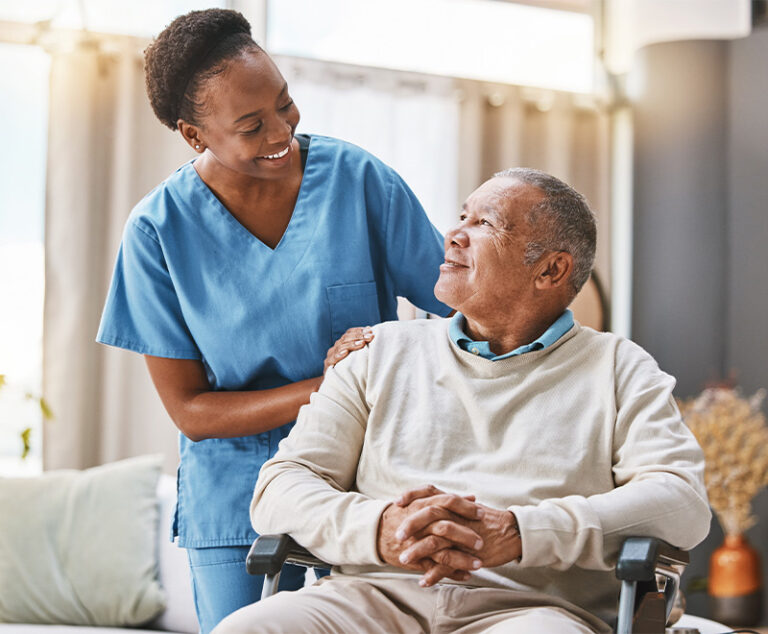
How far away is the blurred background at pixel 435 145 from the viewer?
141 inches

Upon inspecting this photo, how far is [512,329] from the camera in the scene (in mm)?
1673

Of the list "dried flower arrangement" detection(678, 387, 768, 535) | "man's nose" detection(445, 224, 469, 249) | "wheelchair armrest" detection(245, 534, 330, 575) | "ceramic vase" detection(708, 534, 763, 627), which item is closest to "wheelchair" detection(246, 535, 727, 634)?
"wheelchair armrest" detection(245, 534, 330, 575)

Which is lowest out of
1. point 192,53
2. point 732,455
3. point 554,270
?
point 732,455

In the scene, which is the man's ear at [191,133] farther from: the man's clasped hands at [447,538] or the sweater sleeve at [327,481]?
the man's clasped hands at [447,538]

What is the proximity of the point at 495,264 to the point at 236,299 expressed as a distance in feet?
1.58

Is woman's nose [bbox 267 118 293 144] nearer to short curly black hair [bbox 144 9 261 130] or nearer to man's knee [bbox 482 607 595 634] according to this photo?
short curly black hair [bbox 144 9 261 130]

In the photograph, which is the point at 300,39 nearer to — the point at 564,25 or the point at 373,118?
the point at 373,118

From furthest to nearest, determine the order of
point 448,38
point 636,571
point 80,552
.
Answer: point 448,38 < point 80,552 < point 636,571

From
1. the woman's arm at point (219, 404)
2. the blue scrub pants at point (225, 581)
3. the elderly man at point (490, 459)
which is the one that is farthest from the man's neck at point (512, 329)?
the blue scrub pants at point (225, 581)

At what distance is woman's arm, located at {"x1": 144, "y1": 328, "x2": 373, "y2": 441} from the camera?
1.67m

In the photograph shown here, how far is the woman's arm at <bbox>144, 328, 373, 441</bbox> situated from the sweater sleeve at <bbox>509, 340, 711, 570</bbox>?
1.53 ft

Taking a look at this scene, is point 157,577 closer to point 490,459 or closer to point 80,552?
point 80,552

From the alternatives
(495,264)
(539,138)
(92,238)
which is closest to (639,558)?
(495,264)

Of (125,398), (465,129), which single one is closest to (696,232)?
(465,129)
